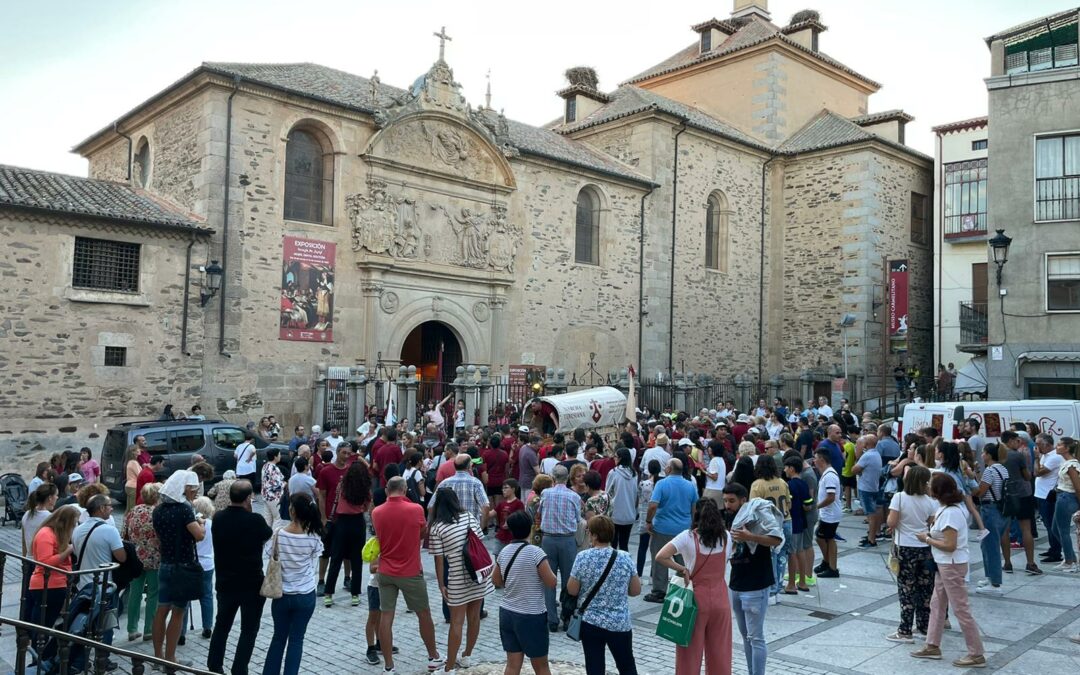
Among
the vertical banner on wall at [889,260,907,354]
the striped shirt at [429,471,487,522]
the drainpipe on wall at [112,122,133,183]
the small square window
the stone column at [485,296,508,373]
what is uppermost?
the drainpipe on wall at [112,122,133,183]

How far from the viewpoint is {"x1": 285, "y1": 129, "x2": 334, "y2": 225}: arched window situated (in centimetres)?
2108

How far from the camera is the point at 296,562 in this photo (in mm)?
6699

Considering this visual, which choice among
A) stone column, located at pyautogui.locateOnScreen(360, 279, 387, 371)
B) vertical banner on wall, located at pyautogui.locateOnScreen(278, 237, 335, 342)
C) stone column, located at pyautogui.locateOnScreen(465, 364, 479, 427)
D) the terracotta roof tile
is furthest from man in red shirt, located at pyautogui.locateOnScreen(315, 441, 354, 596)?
stone column, located at pyautogui.locateOnScreen(360, 279, 387, 371)

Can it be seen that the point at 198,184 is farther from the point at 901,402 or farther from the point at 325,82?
the point at 901,402

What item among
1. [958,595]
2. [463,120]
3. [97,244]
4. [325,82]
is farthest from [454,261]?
[958,595]

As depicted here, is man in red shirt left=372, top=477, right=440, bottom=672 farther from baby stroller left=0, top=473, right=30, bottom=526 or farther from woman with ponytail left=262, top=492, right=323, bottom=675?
baby stroller left=0, top=473, right=30, bottom=526

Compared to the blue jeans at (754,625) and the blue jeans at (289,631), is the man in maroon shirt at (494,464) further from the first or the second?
the blue jeans at (754,625)

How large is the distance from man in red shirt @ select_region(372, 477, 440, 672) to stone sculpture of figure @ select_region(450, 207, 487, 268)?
1669 centimetres

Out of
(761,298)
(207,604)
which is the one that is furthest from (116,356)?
(761,298)

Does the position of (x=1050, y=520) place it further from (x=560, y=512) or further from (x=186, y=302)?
(x=186, y=302)

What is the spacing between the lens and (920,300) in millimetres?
32969

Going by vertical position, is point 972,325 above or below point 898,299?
below

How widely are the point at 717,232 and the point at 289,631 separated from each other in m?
26.8

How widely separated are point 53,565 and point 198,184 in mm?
14244
